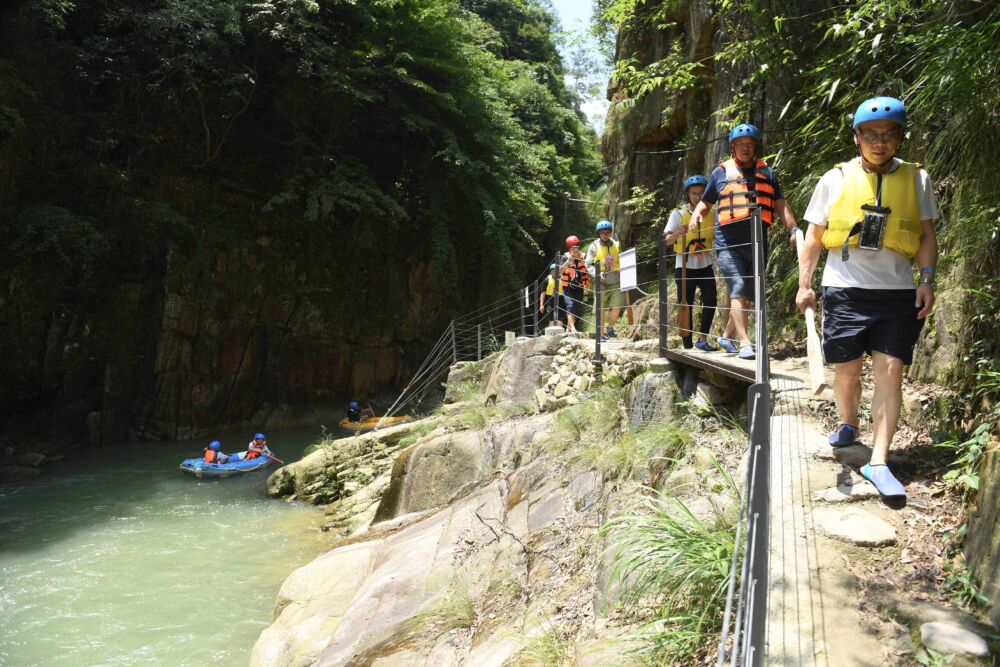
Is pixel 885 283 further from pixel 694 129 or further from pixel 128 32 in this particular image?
pixel 128 32

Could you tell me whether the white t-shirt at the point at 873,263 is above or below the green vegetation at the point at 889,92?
below

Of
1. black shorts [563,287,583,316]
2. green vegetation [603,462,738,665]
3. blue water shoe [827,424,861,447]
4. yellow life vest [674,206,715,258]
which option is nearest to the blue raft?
black shorts [563,287,583,316]

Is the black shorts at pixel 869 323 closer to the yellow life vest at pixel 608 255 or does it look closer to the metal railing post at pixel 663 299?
the metal railing post at pixel 663 299

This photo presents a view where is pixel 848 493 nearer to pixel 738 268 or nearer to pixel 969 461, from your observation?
pixel 969 461

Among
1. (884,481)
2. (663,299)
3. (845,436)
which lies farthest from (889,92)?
(884,481)

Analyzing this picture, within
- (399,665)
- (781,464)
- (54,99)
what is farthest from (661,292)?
(54,99)

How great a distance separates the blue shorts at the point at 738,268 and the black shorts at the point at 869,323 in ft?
5.12

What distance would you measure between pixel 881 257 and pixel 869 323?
0.31m

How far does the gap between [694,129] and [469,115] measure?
28.3ft

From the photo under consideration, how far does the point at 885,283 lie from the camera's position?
3.09 meters

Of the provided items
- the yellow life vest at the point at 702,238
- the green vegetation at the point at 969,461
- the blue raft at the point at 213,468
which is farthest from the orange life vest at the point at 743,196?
the blue raft at the point at 213,468

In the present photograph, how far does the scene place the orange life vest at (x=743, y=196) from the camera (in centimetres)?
488

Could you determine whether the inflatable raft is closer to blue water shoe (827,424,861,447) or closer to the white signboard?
the white signboard

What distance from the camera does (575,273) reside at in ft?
32.5
